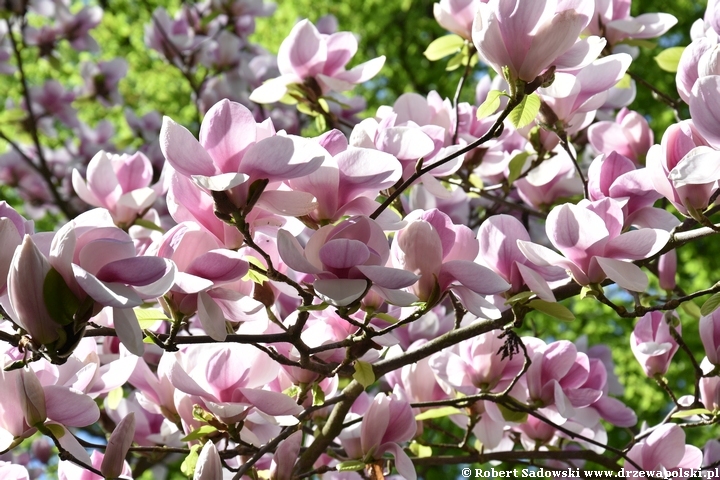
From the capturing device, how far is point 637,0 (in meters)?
5.46

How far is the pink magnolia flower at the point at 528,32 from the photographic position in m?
0.92

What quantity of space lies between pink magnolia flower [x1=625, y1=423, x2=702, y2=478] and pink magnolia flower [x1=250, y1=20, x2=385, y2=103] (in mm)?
893

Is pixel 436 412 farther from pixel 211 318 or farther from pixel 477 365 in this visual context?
pixel 211 318

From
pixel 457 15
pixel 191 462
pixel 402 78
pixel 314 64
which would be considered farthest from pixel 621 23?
pixel 402 78

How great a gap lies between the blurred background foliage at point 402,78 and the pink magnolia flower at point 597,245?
4.01 metres

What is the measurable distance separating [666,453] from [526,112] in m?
0.73

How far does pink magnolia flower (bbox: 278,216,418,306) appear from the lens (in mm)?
876

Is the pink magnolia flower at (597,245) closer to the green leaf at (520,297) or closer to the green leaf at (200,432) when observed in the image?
the green leaf at (520,297)

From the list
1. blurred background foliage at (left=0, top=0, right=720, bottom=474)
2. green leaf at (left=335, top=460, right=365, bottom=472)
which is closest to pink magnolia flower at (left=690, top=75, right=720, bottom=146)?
green leaf at (left=335, top=460, right=365, bottom=472)

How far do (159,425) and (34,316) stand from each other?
2.88 ft

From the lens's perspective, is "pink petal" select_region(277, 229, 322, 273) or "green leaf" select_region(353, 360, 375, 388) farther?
"green leaf" select_region(353, 360, 375, 388)

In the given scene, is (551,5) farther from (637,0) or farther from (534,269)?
(637,0)

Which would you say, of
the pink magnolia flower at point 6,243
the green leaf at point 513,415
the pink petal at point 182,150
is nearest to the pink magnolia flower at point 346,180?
the pink petal at point 182,150

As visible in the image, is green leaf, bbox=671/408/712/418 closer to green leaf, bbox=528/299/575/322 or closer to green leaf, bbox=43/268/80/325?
green leaf, bbox=528/299/575/322
